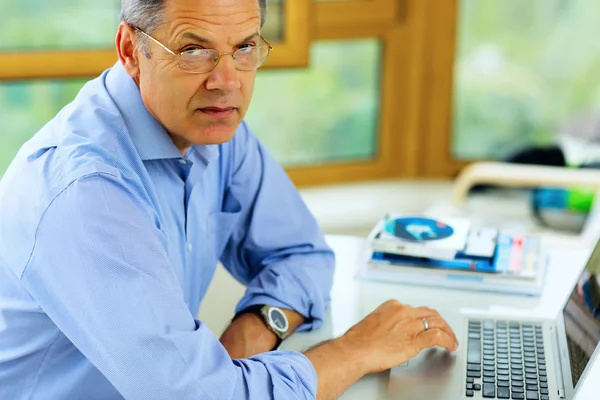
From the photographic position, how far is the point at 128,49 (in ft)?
4.67

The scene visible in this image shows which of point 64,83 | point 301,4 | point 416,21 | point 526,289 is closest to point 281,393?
point 526,289

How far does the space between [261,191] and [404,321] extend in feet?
1.43

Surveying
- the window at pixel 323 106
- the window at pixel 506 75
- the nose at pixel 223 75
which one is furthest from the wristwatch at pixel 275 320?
the window at pixel 506 75

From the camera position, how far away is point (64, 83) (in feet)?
10.2

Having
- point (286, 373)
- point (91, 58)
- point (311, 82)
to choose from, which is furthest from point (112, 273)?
point (311, 82)

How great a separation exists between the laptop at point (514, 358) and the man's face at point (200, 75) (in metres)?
0.49

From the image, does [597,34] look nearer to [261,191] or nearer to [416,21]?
[416,21]

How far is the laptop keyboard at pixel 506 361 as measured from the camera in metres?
1.30

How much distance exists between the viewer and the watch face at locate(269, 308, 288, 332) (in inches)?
60.8

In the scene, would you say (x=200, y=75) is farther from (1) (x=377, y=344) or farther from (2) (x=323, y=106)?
(2) (x=323, y=106)

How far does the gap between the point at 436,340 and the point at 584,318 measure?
0.23 meters

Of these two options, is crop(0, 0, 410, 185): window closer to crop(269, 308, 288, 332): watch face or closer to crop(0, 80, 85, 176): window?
crop(0, 80, 85, 176): window

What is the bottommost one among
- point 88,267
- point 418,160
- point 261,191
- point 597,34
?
point 418,160

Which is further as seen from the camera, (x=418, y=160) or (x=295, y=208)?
(x=418, y=160)
